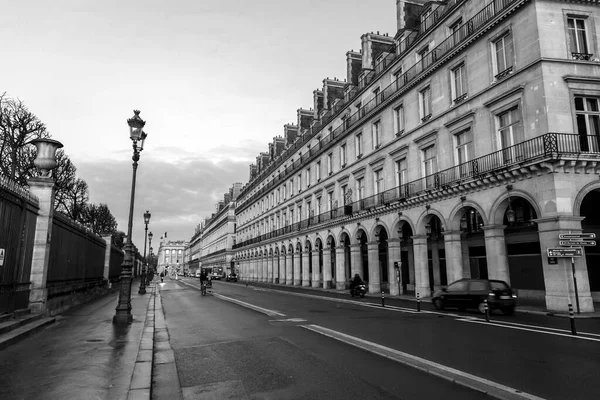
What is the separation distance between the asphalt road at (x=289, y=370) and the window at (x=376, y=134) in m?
23.3

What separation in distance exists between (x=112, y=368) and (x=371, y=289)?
25784mm

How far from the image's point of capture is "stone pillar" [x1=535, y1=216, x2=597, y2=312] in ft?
52.6

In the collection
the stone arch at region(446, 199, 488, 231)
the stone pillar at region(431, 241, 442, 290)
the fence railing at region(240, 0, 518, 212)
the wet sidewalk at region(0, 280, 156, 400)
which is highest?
the fence railing at region(240, 0, 518, 212)

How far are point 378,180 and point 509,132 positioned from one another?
495 inches

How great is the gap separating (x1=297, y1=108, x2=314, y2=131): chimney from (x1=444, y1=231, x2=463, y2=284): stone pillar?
34382 mm

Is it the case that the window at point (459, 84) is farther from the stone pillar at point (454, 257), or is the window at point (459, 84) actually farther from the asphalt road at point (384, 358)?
the asphalt road at point (384, 358)

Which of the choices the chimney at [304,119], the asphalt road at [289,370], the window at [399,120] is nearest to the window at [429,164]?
the window at [399,120]

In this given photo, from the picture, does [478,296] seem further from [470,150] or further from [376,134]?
[376,134]

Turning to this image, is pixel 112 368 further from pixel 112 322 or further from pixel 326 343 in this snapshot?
pixel 112 322

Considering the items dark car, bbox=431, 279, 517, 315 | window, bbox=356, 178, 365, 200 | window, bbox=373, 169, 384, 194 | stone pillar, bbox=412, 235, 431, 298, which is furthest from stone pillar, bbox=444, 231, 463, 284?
window, bbox=356, 178, 365, 200

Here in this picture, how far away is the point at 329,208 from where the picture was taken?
40.1m

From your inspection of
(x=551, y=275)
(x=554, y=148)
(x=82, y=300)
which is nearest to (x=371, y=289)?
(x=551, y=275)

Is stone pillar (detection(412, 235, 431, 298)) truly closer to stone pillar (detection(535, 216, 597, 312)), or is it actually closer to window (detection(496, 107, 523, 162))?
window (detection(496, 107, 523, 162))

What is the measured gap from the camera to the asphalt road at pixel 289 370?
553 cm
